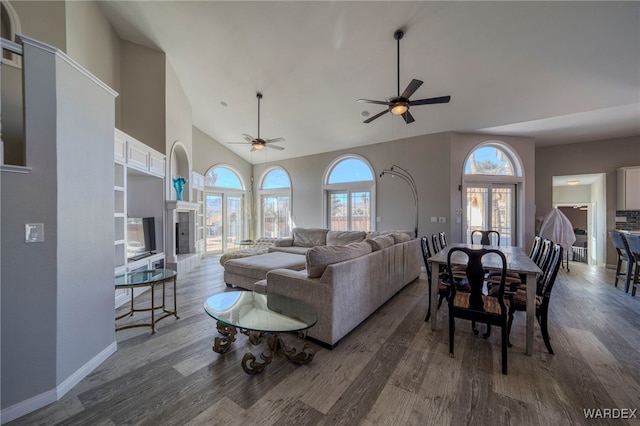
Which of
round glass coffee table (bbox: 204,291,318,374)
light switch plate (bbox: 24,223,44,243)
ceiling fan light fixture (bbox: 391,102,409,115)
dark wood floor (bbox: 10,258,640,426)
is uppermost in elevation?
ceiling fan light fixture (bbox: 391,102,409,115)

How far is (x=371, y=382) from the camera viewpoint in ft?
6.15

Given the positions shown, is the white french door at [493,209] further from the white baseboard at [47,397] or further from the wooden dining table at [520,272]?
the white baseboard at [47,397]

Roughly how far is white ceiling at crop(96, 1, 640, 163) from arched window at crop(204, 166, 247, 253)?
2.62 metres

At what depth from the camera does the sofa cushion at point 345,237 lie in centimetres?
526

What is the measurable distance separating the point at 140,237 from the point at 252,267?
186cm

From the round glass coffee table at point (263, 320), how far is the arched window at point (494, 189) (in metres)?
4.91

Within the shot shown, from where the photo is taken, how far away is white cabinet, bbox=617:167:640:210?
5289 mm

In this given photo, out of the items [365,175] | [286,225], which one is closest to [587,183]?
[365,175]

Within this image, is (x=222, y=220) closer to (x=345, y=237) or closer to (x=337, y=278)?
(x=345, y=237)

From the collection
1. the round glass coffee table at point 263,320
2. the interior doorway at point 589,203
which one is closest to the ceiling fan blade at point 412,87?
the round glass coffee table at point 263,320

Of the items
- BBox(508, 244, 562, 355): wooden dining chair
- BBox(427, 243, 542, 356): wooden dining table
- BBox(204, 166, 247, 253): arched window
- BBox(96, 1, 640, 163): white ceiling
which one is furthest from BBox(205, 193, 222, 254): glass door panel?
BBox(508, 244, 562, 355): wooden dining chair

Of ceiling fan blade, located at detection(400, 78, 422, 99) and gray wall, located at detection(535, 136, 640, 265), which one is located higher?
ceiling fan blade, located at detection(400, 78, 422, 99)

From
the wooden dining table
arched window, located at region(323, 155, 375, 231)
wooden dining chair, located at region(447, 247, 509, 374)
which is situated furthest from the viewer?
arched window, located at region(323, 155, 375, 231)

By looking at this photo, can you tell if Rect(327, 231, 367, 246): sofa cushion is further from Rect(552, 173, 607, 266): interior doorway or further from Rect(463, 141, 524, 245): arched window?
Rect(552, 173, 607, 266): interior doorway
